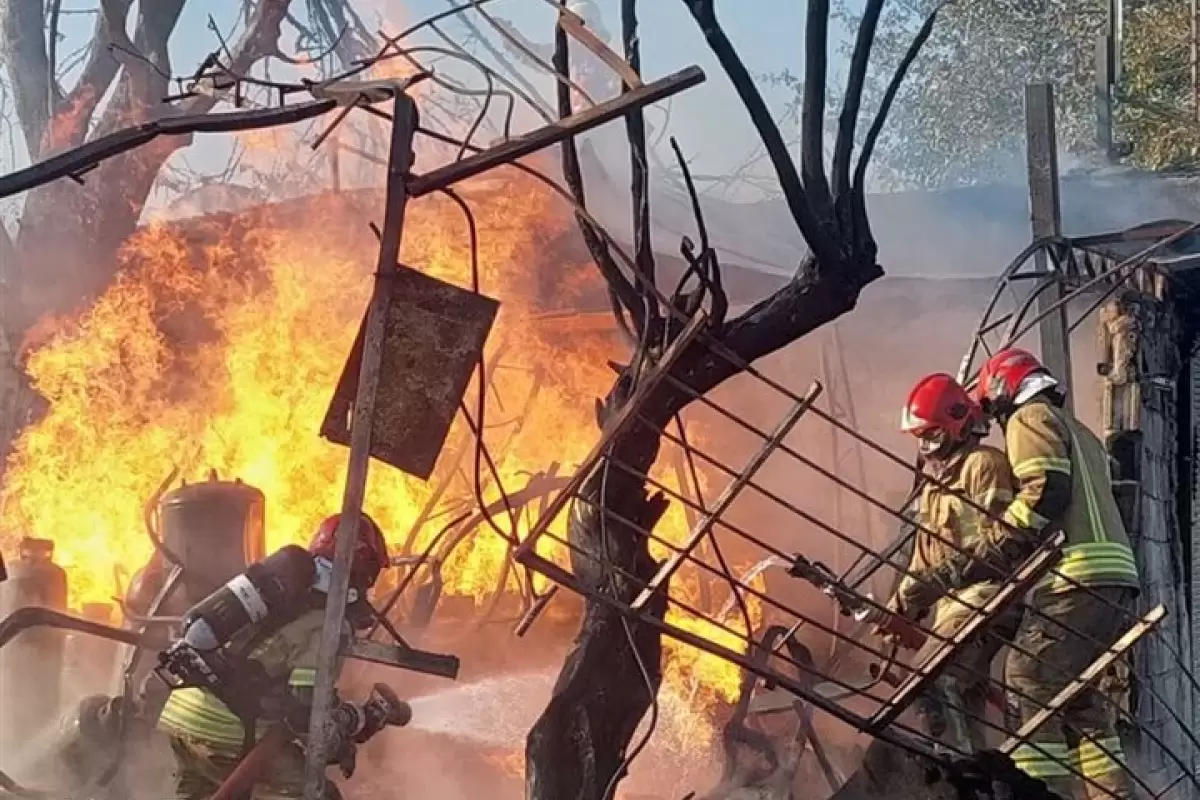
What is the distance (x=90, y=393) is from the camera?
1421 cm

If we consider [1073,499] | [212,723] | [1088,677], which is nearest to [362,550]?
[212,723]

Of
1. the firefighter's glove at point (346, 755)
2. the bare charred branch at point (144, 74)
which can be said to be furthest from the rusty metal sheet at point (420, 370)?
the bare charred branch at point (144, 74)

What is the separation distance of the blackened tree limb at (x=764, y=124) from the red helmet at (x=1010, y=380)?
1.70 m

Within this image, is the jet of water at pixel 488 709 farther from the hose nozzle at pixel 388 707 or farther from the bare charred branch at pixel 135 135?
the bare charred branch at pixel 135 135

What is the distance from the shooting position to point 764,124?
19.0ft

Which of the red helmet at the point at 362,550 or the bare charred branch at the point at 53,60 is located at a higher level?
the bare charred branch at the point at 53,60

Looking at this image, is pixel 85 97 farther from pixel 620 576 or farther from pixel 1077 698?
pixel 1077 698

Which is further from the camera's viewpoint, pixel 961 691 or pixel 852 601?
pixel 961 691

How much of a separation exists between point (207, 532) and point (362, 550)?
3.85 meters

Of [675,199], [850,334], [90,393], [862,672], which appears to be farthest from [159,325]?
[862,672]

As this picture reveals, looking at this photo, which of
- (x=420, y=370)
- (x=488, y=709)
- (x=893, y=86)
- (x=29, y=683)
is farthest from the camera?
(x=488, y=709)

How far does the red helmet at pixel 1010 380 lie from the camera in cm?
727

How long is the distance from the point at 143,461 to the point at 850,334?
759 cm

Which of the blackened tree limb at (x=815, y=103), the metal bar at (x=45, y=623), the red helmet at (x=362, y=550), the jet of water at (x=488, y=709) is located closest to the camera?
the blackened tree limb at (x=815, y=103)
